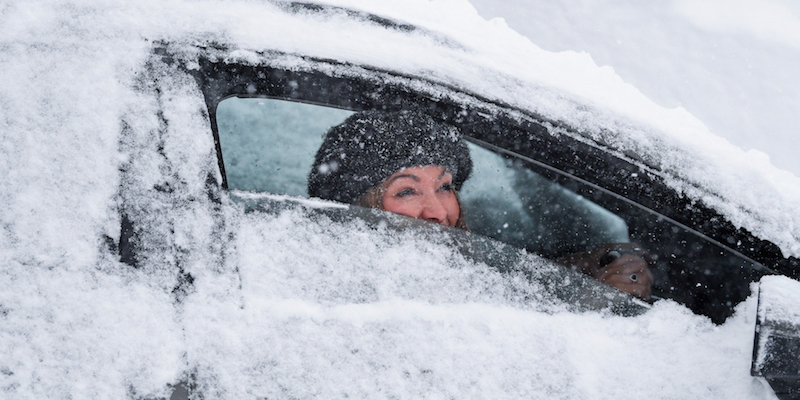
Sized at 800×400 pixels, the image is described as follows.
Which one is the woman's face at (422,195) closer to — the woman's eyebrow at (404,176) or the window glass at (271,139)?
the woman's eyebrow at (404,176)

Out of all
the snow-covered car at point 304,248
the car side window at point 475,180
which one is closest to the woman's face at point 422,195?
the car side window at point 475,180

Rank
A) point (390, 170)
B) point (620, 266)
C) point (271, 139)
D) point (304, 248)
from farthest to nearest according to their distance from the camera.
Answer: point (620, 266)
point (390, 170)
point (271, 139)
point (304, 248)

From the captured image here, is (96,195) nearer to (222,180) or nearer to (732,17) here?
(222,180)

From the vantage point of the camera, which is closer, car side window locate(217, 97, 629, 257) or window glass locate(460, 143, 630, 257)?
car side window locate(217, 97, 629, 257)

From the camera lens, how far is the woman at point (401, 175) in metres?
1.77

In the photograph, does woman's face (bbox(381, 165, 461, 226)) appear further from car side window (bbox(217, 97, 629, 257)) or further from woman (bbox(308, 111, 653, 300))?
car side window (bbox(217, 97, 629, 257))

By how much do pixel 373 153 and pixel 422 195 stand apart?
0.25 m

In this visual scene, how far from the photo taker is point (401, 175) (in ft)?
6.27

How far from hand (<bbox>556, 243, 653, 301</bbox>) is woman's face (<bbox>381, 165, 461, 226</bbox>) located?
2.09ft

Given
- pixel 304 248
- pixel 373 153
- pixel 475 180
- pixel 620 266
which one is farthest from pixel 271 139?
pixel 620 266

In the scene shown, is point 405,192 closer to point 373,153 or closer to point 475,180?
point 373,153

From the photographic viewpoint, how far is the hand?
1912mm

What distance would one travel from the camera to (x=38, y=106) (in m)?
1.02

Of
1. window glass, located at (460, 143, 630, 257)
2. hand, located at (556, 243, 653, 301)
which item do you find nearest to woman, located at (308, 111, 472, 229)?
window glass, located at (460, 143, 630, 257)
